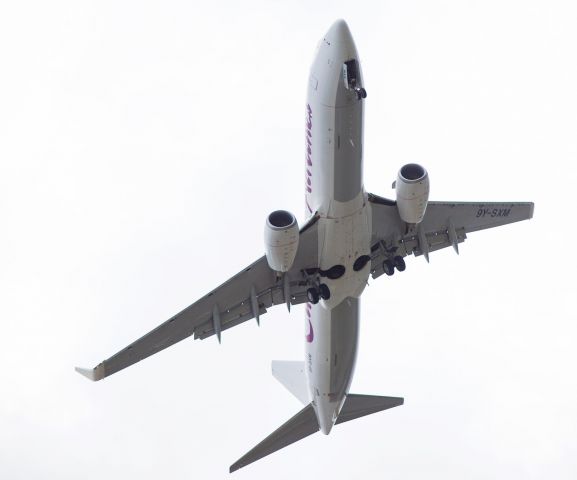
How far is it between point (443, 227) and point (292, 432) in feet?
31.7

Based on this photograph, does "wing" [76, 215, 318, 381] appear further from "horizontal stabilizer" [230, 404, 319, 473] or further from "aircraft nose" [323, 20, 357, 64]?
"aircraft nose" [323, 20, 357, 64]

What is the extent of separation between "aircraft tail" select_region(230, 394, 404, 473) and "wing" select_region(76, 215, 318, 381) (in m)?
5.72

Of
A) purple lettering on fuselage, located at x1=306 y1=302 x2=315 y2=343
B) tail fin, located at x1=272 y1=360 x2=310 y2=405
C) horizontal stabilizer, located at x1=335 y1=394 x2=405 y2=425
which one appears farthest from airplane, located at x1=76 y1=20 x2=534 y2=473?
horizontal stabilizer, located at x1=335 y1=394 x2=405 y2=425

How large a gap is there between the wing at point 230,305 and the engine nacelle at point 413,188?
3027 mm

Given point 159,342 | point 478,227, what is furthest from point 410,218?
point 159,342

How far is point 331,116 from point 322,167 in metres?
1.66

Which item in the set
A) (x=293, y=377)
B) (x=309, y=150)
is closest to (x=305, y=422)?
(x=293, y=377)

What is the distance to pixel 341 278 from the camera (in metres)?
32.3

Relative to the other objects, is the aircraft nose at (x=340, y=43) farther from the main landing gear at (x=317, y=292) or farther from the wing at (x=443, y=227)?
the main landing gear at (x=317, y=292)

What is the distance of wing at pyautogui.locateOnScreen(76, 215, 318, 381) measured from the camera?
32.3 m

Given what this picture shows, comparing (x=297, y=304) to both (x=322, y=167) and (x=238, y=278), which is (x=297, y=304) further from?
(x=322, y=167)

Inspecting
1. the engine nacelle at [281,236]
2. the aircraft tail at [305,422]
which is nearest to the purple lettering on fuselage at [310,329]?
the aircraft tail at [305,422]

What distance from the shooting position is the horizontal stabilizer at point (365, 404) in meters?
39.4

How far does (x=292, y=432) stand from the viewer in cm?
3834
